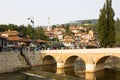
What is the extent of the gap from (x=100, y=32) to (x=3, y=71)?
2274 cm

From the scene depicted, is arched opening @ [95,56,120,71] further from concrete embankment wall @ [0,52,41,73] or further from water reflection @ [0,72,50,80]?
concrete embankment wall @ [0,52,41,73]

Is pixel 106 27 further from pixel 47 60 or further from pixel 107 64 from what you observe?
pixel 47 60

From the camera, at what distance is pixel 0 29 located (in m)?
91.0

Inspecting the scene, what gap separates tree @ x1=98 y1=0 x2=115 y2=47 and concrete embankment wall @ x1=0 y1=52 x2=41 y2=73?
55.1 ft

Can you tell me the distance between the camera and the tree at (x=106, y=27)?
55.6m

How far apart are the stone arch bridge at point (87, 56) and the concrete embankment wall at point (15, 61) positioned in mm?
2808

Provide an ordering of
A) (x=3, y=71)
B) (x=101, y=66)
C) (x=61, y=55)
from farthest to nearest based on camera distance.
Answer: (x=61, y=55)
(x=101, y=66)
(x=3, y=71)

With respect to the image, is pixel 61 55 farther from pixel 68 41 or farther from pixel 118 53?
pixel 68 41

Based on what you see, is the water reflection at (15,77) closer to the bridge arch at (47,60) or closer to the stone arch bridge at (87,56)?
the stone arch bridge at (87,56)

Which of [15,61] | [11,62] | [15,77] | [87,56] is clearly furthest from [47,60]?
[15,77]

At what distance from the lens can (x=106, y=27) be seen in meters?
56.0

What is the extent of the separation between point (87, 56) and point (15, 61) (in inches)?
620

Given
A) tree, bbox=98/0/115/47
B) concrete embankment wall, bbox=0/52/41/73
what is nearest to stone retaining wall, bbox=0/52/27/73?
concrete embankment wall, bbox=0/52/41/73

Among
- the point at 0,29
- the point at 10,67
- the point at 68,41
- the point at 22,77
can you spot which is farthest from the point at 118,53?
the point at 68,41
